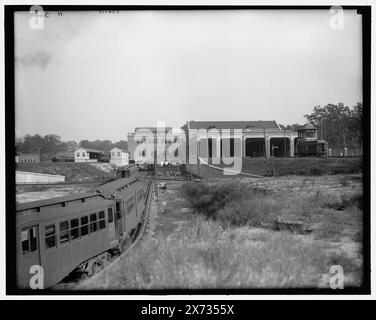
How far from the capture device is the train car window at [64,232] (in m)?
4.08

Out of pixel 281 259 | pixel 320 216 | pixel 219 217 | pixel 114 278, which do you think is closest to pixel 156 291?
pixel 114 278

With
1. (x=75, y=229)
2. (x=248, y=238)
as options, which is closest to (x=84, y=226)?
(x=75, y=229)

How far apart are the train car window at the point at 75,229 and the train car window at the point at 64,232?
0.32 feet

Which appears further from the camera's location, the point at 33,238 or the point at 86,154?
the point at 86,154

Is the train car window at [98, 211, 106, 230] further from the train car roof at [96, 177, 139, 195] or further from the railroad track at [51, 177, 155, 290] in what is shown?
the railroad track at [51, 177, 155, 290]

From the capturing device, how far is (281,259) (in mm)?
4430

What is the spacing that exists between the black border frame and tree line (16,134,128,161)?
0.63ft

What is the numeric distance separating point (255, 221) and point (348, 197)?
1842mm

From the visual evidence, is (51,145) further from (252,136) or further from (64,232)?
(252,136)

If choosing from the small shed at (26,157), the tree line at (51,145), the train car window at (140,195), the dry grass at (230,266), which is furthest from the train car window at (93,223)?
the train car window at (140,195)

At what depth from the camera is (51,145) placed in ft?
16.8

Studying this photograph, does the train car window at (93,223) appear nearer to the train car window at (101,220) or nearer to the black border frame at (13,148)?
the train car window at (101,220)

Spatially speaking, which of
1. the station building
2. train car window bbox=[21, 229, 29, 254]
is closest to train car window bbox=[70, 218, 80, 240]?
train car window bbox=[21, 229, 29, 254]

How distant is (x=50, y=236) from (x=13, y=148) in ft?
6.19
